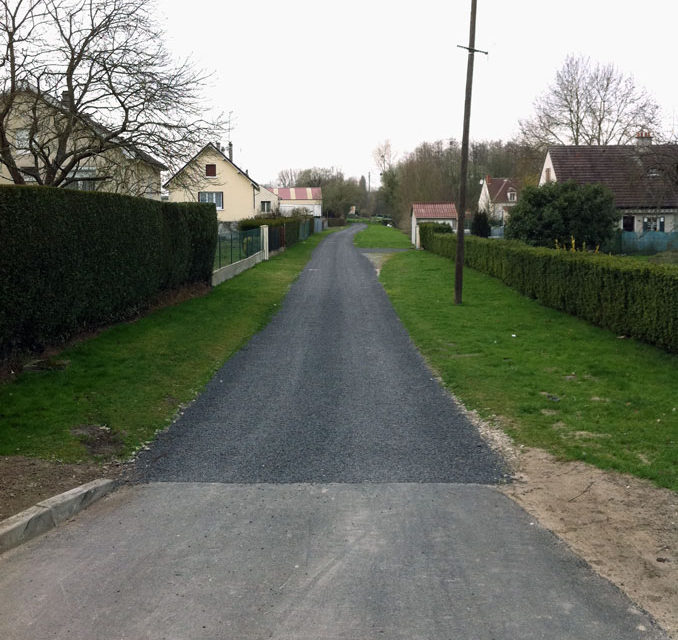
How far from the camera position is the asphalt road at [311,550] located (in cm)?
420

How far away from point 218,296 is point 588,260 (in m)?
11.6

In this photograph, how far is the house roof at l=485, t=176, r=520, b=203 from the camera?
8369 centimetres

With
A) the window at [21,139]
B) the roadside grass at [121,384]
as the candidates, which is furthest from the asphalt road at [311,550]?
the window at [21,139]

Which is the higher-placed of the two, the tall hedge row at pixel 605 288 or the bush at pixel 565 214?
the bush at pixel 565 214

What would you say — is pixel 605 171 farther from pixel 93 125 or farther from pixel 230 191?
pixel 93 125

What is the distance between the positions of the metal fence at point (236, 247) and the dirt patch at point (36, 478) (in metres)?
18.6

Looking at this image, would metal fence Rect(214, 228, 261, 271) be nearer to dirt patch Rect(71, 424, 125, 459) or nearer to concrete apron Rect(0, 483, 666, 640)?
dirt patch Rect(71, 424, 125, 459)

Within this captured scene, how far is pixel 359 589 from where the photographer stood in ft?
15.1

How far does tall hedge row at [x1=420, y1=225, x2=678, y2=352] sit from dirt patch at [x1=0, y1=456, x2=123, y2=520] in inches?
392

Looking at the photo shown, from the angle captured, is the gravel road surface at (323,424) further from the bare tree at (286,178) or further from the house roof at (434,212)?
the bare tree at (286,178)

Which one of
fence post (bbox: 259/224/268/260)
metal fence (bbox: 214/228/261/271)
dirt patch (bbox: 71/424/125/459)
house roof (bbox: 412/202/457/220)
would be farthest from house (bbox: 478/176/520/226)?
dirt patch (bbox: 71/424/125/459)

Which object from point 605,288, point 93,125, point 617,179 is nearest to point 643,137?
point 617,179

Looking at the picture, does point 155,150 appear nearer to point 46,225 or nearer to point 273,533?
point 46,225

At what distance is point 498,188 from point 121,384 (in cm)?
8135
